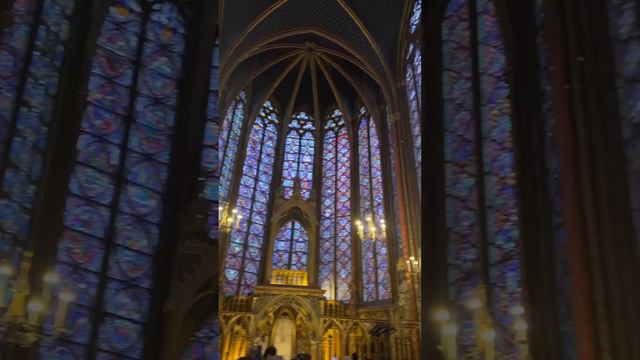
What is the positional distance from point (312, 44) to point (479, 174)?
965cm

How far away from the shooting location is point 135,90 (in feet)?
25.9

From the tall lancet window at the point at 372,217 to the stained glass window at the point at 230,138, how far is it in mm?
3383

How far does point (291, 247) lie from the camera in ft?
51.1

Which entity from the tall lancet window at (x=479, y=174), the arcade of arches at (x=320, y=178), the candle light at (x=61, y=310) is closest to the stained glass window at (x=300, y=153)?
the arcade of arches at (x=320, y=178)

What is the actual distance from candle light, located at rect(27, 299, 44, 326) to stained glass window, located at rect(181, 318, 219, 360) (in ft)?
5.50

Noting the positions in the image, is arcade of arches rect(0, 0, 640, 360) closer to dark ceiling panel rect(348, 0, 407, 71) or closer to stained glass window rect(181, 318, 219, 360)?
stained glass window rect(181, 318, 219, 360)

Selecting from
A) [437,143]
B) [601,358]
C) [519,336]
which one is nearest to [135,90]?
[437,143]

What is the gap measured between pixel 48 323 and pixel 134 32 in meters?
4.18

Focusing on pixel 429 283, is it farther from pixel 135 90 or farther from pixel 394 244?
pixel 394 244

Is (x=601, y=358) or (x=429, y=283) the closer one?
(x=601, y=358)

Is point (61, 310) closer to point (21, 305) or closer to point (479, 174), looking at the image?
point (21, 305)

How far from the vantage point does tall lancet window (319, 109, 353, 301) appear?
15438 millimetres

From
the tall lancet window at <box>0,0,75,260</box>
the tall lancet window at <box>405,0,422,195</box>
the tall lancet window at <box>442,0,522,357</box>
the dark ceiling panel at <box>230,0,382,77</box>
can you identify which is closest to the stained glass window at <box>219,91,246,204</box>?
the dark ceiling panel at <box>230,0,382,77</box>

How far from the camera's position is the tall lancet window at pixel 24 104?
5.72 m
